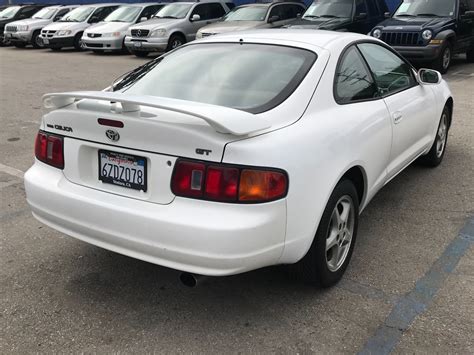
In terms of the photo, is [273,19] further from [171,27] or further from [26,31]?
[26,31]

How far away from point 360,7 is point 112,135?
11.6 m

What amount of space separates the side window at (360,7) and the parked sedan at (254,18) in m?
2.12

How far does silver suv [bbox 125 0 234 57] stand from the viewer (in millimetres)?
15742

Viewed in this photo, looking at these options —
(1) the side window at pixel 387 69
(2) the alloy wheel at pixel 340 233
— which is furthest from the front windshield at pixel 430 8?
(2) the alloy wheel at pixel 340 233

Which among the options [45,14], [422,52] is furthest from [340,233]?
[45,14]

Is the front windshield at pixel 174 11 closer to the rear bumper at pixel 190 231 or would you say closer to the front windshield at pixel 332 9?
the front windshield at pixel 332 9

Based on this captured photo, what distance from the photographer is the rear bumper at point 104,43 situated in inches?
675

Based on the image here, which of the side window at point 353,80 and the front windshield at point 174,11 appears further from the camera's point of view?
the front windshield at point 174,11

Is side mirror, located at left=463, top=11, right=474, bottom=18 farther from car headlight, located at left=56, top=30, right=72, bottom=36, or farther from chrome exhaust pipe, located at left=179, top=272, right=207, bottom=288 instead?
car headlight, located at left=56, top=30, right=72, bottom=36

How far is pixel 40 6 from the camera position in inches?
942

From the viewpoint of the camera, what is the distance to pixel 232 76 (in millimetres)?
3260

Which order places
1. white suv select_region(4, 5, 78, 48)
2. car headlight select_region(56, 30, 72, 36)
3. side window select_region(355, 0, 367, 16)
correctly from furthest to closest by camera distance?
white suv select_region(4, 5, 78, 48)
car headlight select_region(56, 30, 72, 36)
side window select_region(355, 0, 367, 16)

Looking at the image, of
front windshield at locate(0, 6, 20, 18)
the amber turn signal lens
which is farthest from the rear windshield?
front windshield at locate(0, 6, 20, 18)

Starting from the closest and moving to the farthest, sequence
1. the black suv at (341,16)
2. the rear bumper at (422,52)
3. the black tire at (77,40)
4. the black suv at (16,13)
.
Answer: the rear bumper at (422,52)
the black suv at (341,16)
the black tire at (77,40)
the black suv at (16,13)
